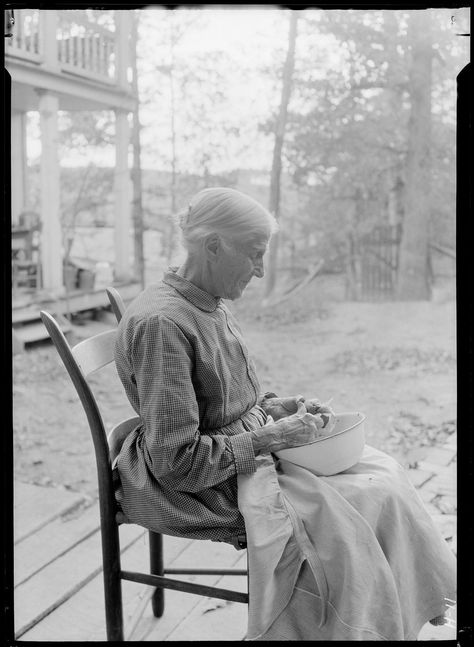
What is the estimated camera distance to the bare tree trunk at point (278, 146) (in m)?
7.59

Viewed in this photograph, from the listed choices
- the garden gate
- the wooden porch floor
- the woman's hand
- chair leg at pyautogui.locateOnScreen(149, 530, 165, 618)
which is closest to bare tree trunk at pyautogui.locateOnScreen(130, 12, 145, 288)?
the garden gate

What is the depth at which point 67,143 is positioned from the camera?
7.82 m

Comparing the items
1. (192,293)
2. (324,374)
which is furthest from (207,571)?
(324,374)

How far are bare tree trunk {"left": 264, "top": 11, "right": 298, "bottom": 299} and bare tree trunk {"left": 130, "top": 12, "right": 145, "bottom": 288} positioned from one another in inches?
57.2

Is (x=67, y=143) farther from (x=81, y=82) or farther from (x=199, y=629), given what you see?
(x=199, y=629)

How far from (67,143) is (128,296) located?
5.97 feet

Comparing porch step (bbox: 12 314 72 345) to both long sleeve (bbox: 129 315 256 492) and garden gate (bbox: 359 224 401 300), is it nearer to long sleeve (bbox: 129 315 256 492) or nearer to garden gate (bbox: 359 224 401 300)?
garden gate (bbox: 359 224 401 300)

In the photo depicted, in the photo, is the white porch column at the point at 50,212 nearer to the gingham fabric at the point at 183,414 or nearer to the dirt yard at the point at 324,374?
the dirt yard at the point at 324,374

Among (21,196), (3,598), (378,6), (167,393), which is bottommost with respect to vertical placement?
(3,598)

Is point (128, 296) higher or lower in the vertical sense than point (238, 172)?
lower

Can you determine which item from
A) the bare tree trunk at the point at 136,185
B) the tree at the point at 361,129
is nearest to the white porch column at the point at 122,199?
the bare tree trunk at the point at 136,185

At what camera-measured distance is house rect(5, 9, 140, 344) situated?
655 cm

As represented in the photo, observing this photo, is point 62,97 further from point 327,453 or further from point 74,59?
point 327,453

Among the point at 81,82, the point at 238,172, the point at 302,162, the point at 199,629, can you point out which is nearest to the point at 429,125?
the point at 302,162
